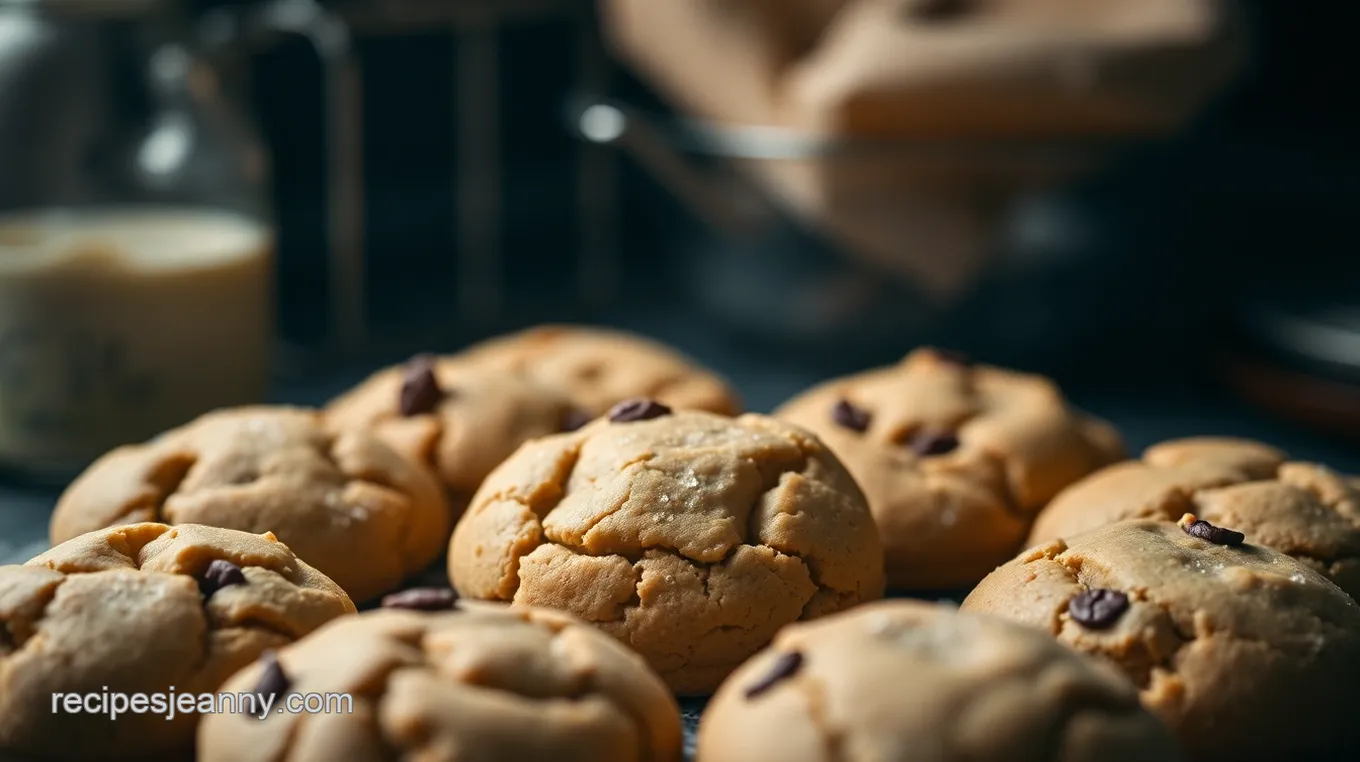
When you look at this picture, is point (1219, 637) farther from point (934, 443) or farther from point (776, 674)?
point (934, 443)

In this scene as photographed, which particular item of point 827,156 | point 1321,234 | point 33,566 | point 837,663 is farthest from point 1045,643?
point 1321,234

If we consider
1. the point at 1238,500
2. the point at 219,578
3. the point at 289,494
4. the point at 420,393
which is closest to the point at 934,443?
the point at 1238,500

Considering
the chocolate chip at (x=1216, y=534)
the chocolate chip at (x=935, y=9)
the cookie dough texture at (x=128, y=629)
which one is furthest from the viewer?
the chocolate chip at (x=935, y=9)

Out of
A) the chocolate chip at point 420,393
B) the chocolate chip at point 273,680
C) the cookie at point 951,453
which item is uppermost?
the chocolate chip at point 273,680

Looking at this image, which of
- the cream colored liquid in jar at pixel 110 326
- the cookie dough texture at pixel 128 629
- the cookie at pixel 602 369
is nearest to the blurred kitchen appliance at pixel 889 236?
the cookie at pixel 602 369

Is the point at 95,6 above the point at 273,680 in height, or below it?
above

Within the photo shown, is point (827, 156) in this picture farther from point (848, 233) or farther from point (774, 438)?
point (774, 438)

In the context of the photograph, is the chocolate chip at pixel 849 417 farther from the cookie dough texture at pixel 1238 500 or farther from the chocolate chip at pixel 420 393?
the chocolate chip at pixel 420 393
